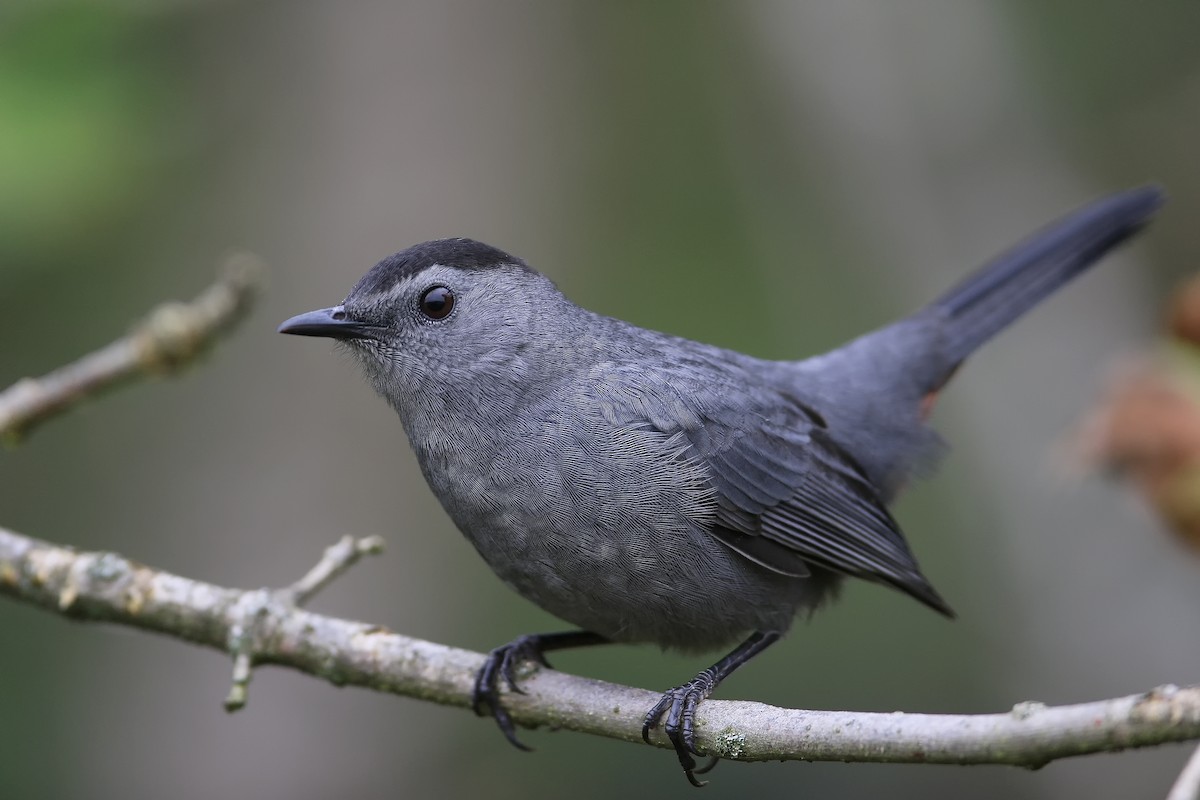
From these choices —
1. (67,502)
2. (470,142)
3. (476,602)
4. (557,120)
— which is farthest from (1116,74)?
(67,502)

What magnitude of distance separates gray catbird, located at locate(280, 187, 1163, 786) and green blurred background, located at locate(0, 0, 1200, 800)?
1.12m

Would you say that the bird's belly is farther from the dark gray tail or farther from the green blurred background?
the dark gray tail

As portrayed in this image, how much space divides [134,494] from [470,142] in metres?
2.89

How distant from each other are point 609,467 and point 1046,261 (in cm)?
274

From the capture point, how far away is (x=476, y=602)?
7082 millimetres

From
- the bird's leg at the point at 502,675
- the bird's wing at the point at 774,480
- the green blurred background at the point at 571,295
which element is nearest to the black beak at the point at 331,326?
the bird's wing at the point at 774,480

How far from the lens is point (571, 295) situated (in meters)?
7.73

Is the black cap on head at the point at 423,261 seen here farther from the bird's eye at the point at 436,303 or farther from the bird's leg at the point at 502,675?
the bird's leg at the point at 502,675

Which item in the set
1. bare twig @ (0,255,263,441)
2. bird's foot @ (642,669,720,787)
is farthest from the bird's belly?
bare twig @ (0,255,263,441)

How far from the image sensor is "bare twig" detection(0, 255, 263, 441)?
153 inches

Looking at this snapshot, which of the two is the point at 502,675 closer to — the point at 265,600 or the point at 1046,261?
the point at 265,600

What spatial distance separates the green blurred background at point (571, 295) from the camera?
5715 mm

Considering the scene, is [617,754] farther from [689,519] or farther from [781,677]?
[689,519]

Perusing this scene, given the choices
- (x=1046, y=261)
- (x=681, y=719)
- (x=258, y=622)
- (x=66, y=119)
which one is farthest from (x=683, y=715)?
(x=1046, y=261)
